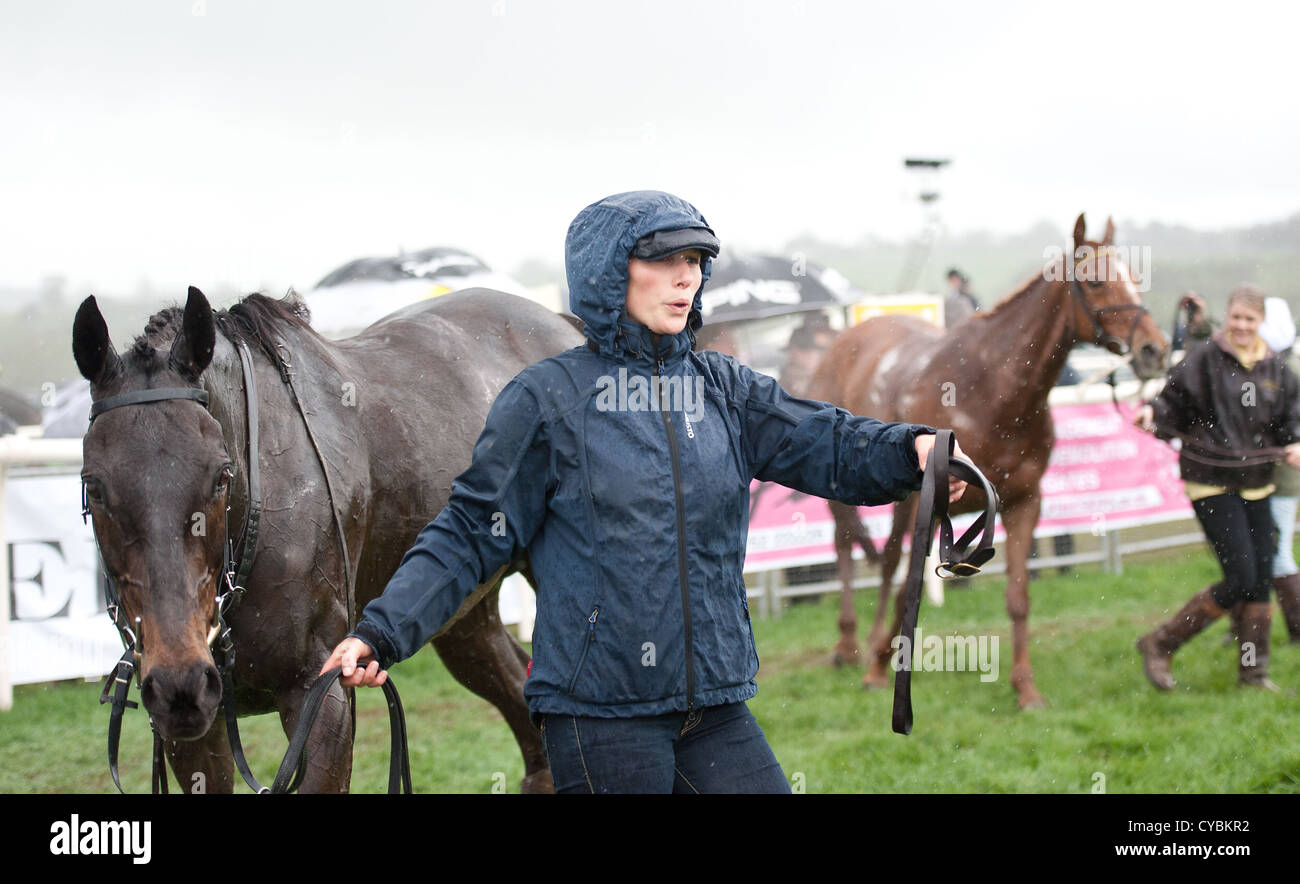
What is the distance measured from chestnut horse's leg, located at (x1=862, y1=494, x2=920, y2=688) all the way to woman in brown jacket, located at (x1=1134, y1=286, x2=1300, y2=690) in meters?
1.38

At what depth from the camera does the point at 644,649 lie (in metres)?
2.52

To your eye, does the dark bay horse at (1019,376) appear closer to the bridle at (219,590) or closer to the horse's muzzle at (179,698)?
the bridle at (219,590)

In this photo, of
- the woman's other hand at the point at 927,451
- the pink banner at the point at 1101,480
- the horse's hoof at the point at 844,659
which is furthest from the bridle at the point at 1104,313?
the woman's other hand at the point at 927,451

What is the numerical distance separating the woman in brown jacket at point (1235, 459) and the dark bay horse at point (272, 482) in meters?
3.99

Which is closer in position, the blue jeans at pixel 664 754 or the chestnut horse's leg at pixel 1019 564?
the blue jeans at pixel 664 754

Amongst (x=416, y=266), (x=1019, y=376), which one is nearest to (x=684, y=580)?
(x=1019, y=376)

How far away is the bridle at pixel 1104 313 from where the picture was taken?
6.49 m

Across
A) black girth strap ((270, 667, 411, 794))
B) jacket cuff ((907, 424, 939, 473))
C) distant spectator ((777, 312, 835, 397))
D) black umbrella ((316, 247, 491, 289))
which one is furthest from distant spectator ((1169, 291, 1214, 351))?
black girth strap ((270, 667, 411, 794))

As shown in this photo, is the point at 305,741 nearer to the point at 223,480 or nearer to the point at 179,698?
the point at 179,698

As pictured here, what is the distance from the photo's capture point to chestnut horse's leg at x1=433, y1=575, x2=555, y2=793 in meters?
4.88

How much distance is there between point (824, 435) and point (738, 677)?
0.60 metres

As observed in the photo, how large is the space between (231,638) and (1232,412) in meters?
5.58

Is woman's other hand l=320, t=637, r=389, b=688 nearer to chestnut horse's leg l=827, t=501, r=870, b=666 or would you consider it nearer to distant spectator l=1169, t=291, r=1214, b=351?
chestnut horse's leg l=827, t=501, r=870, b=666
